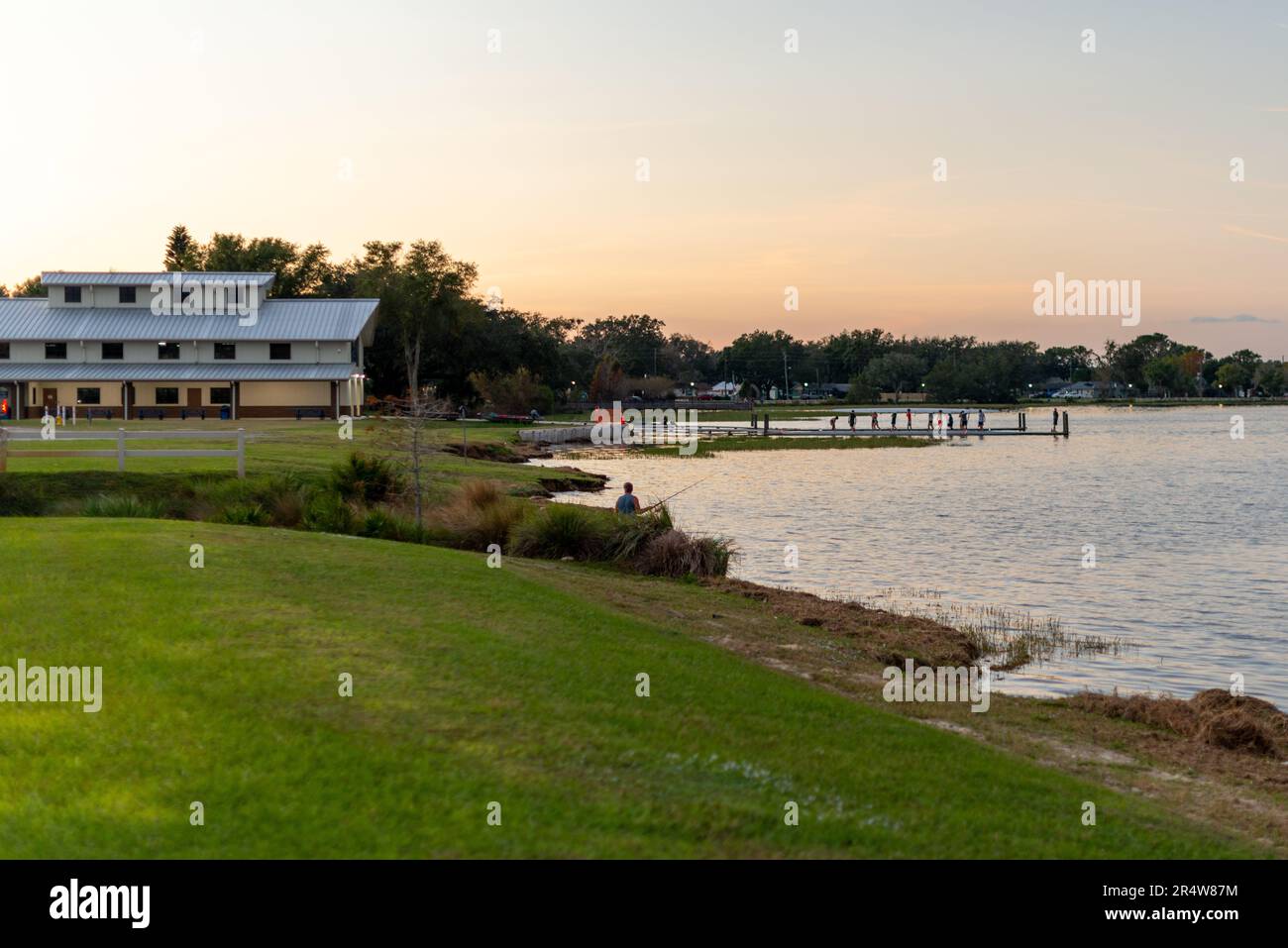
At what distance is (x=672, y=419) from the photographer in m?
140

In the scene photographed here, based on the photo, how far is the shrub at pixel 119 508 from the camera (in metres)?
24.0

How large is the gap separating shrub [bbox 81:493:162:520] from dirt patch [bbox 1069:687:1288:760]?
1828 centimetres

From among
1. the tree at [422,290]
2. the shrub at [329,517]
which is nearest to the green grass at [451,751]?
the shrub at [329,517]

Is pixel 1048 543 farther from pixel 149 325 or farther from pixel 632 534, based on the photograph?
pixel 149 325

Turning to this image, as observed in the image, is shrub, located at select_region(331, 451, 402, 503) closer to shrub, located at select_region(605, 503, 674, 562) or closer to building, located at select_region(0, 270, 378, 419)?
shrub, located at select_region(605, 503, 674, 562)

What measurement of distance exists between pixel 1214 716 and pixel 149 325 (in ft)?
254

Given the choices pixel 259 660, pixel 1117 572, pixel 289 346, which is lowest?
pixel 1117 572

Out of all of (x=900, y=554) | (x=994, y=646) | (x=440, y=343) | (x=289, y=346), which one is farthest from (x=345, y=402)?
(x=994, y=646)

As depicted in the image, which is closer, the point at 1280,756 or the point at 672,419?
the point at 1280,756

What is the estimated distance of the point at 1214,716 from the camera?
46.6 ft

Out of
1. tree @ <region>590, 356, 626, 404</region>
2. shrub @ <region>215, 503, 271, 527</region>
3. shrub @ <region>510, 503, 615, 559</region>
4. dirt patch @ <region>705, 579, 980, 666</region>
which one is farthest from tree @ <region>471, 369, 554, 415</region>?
dirt patch @ <region>705, 579, 980, 666</region>

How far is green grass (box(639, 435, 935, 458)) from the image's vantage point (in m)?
87.4
